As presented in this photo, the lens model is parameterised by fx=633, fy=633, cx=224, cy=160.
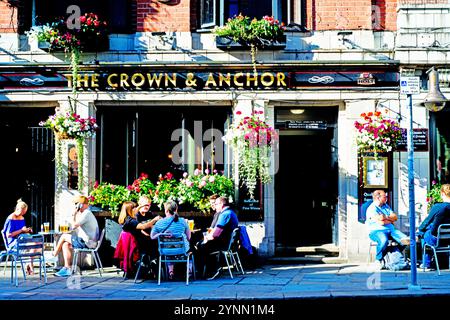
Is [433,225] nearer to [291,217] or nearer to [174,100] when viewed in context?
[291,217]

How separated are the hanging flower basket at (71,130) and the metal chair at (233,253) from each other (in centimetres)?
355

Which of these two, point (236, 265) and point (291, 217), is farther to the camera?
point (291, 217)

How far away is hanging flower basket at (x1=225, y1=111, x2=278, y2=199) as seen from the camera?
12531 millimetres

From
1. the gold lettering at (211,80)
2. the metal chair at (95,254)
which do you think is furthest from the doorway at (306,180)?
the metal chair at (95,254)

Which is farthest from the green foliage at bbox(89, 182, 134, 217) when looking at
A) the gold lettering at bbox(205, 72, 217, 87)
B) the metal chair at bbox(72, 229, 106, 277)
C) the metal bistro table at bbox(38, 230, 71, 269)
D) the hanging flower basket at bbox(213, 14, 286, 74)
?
the hanging flower basket at bbox(213, 14, 286, 74)

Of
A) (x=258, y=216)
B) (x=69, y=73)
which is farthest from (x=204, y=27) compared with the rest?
(x=258, y=216)

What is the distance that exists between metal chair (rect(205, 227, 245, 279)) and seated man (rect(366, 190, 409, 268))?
247 cm

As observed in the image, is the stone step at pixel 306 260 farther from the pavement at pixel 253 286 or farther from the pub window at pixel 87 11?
the pub window at pixel 87 11

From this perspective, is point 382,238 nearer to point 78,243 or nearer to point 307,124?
point 307,124

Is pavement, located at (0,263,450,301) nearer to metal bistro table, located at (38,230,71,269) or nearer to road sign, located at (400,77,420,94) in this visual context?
metal bistro table, located at (38,230,71,269)

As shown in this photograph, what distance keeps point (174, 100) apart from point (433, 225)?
18.7 ft
